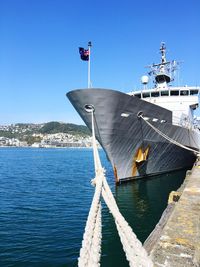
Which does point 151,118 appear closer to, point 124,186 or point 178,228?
point 124,186

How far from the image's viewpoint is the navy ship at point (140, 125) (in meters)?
13.9

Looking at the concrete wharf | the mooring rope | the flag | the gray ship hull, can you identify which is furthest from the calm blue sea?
the flag

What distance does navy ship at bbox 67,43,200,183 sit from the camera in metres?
13.9

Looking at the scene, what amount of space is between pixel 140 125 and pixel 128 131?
894 mm

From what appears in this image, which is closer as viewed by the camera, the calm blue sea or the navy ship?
the calm blue sea

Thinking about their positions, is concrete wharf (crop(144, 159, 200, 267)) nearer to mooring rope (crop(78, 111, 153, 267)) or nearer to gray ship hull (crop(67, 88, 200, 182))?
mooring rope (crop(78, 111, 153, 267))

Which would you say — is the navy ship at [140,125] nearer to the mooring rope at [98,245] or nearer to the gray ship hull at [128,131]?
the gray ship hull at [128,131]

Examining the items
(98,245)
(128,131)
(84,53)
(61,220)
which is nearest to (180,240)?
(98,245)

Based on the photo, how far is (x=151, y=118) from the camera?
15711 mm

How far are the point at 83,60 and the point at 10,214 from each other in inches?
331

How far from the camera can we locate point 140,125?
15477 millimetres

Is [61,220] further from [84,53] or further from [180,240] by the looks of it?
[180,240]

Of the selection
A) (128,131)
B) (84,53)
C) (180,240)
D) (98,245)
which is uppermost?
(84,53)

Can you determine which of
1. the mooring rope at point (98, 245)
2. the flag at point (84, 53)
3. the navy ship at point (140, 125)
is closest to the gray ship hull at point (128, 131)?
the navy ship at point (140, 125)
